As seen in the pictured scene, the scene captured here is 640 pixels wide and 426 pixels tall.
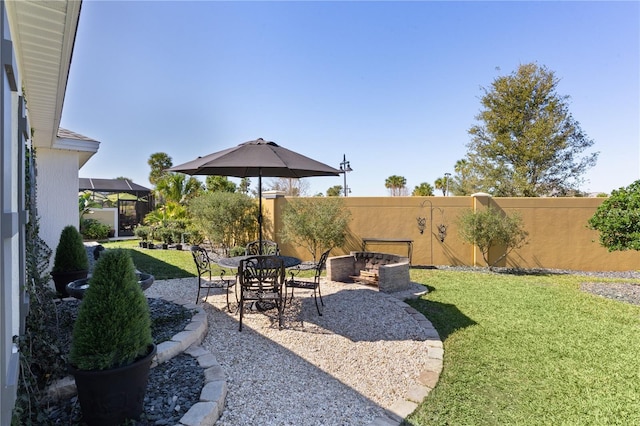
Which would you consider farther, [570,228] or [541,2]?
[570,228]

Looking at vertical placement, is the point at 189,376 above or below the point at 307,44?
below

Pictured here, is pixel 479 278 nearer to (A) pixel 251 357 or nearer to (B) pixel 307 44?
(A) pixel 251 357

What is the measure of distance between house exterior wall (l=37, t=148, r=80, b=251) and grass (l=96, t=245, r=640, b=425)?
715cm

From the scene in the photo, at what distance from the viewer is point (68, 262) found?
5.87 metres

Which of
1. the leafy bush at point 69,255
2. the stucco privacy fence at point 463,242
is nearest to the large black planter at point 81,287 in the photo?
the leafy bush at point 69,255

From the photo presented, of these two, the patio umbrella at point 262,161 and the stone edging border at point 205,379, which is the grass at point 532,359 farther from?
the patio umbrella at point 262,161

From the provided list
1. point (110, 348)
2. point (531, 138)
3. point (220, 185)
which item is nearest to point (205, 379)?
point (110, 348)

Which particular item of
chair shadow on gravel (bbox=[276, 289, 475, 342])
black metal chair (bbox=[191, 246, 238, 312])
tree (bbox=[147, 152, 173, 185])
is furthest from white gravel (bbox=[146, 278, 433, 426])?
tree (bbox=[147, 152, 173, 185])

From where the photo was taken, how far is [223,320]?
4.95 m

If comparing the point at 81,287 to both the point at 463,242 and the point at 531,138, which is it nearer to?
the point at 463,242

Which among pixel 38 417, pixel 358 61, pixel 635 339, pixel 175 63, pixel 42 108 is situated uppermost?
pixel 358 61

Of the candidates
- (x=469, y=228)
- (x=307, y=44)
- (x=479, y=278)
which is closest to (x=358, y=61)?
(x=307, y=44)

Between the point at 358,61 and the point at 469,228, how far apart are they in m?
6.94

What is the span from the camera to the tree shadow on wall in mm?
5020
